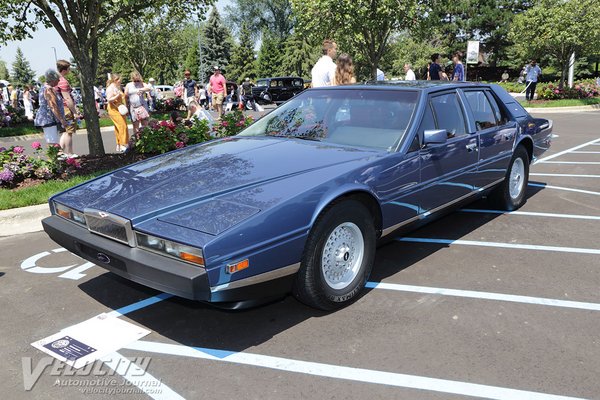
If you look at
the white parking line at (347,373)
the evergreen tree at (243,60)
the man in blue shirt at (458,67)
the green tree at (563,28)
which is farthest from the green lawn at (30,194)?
the evergreen tree at (243,60)

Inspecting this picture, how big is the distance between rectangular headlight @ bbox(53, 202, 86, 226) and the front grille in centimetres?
17

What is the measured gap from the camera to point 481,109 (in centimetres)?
507

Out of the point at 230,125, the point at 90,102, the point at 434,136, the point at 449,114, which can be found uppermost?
the point at 90,102

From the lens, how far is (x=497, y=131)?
5109 millimetres

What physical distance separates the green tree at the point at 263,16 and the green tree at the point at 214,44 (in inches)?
404

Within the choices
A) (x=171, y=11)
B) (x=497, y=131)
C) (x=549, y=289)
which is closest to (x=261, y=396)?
(x=549, y=289)

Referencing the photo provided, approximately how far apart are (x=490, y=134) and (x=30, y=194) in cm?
558

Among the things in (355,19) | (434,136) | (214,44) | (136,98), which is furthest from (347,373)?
(214,44)

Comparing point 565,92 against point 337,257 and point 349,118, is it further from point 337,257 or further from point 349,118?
point 337,257

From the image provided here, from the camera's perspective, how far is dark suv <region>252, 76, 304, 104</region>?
3127 cm

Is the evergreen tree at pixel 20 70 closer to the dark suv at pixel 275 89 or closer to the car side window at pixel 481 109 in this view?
the dark suv at pixel 275 89

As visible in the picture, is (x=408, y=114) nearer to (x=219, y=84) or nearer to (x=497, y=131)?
(x=497, y=131)

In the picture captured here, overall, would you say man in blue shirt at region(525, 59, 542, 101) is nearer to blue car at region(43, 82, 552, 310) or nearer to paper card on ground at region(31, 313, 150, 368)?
blue car at region(43, 82, 552, 310)

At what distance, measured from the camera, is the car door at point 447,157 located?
160 inches
